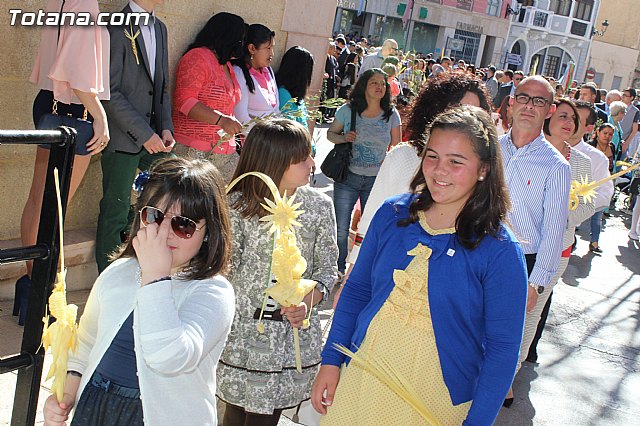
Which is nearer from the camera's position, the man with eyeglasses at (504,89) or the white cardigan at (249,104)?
the white cardigan at (249,104)

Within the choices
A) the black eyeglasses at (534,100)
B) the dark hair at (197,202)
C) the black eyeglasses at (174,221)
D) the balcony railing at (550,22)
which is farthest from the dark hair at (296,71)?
the balcony railing at (550,22)

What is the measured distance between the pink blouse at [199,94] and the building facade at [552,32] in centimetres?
5371

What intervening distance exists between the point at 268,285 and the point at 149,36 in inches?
97.4

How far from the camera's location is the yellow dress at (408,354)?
2736mm

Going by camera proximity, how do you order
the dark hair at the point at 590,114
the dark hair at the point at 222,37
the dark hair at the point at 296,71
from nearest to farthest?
the dark hair at the point at 222,37, the dark hair at the point at 296,71, the dark hair at the point at 590,114

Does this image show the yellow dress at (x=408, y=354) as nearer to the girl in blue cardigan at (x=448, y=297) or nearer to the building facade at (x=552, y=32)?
the girl in blue cardigan at (x=448, y=297)

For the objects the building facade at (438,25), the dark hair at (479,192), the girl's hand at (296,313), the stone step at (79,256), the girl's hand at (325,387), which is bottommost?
the stone step at (79,256)

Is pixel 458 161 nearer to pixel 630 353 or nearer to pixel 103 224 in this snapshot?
pixel 103 224

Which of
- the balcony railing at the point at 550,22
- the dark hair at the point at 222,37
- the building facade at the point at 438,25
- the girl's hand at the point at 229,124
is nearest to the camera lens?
the girl's hand at the point at 229,124

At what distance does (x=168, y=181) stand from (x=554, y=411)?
160 inches

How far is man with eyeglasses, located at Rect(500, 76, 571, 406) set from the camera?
436cm

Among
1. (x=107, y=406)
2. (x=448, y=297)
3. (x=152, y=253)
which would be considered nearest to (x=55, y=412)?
(x=107, y=406)

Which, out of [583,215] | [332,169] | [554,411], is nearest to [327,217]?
Result: [583,215]

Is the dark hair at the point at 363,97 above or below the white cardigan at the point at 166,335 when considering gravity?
above
